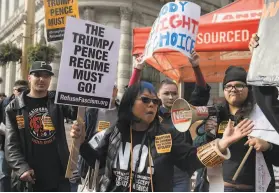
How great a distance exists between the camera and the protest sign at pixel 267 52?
2074 millimetres

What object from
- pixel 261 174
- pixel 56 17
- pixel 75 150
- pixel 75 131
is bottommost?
pixel 261 174

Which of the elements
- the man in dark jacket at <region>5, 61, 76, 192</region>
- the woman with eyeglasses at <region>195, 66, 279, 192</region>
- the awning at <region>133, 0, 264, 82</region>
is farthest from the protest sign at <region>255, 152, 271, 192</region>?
the awning at <region>133, 0, 264, 82</region>

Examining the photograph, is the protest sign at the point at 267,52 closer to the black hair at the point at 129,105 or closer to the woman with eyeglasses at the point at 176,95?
the black hair at the point at 129,105

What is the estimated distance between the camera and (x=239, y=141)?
3010 millimetres

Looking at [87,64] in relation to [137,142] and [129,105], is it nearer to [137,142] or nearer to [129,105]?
[129,105]

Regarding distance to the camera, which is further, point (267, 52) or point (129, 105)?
point (129, 105)

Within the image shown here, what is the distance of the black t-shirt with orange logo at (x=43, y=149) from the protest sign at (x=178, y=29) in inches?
57.1

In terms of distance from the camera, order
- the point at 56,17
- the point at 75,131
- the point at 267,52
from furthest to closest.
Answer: the point at 56,17 → the point at 75,131 → the point at 267,52

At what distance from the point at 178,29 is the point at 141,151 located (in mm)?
2126

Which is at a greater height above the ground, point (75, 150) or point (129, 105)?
point (129, 105)

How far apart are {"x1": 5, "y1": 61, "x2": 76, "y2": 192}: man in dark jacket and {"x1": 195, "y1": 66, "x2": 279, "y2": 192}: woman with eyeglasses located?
157 centimetres

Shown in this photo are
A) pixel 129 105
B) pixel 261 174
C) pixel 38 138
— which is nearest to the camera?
pixel 129 105

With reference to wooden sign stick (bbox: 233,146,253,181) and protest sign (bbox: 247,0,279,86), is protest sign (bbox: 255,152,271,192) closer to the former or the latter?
wooden sign stick (bbox: 233,146,253,181)

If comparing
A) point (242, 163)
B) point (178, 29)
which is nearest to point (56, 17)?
point (178, 29)
